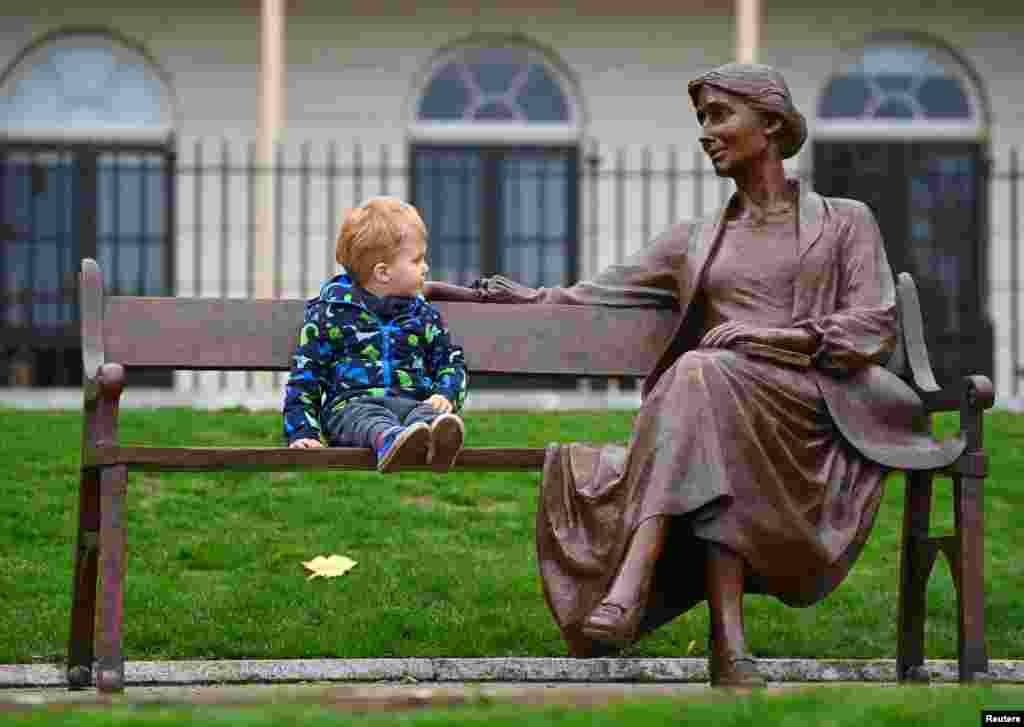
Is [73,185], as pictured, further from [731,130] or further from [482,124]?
[731,130]

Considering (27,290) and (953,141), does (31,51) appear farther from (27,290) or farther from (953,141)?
(953,141)

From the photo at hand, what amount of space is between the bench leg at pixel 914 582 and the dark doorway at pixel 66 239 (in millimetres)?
10641

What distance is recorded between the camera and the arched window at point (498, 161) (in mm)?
16766

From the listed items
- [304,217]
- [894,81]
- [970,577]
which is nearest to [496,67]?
[894,81]

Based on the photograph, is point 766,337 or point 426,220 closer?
point 766,337

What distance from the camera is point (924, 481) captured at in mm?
6242

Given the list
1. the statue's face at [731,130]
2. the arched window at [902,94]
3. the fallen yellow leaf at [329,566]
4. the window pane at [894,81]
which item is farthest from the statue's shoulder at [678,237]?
the window pane at [894,81]

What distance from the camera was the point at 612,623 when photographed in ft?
17.5

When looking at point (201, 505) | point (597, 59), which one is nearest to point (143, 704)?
point (201, 505)

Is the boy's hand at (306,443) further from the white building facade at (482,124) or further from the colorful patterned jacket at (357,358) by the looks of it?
the white building facade at (482,124)

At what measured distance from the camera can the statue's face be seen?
20.7 feet

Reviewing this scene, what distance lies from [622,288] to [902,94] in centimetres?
1130

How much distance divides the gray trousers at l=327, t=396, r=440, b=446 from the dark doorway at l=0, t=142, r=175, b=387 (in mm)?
10234

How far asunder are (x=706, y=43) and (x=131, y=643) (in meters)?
11.6
